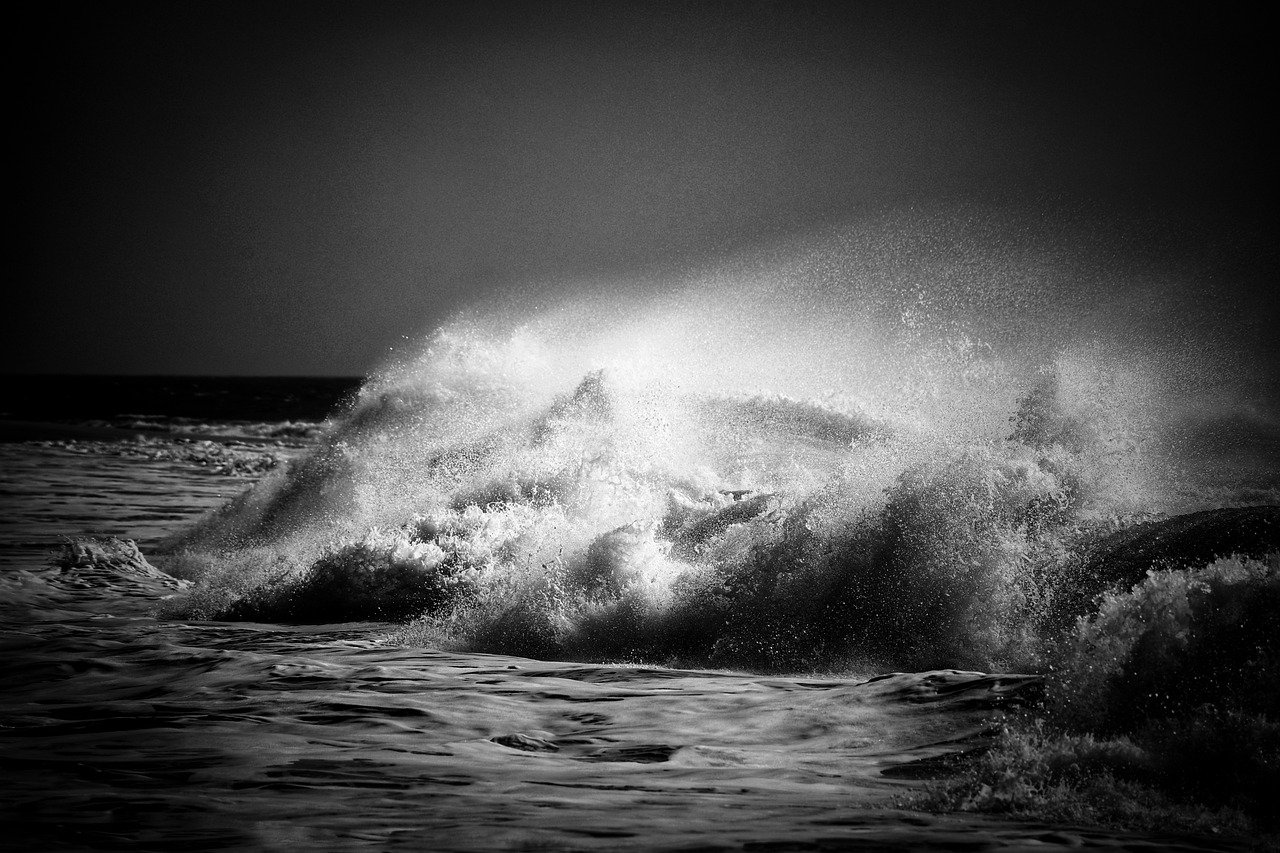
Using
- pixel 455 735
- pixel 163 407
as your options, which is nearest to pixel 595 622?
pixel 455 735

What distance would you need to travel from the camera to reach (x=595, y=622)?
23.2ft

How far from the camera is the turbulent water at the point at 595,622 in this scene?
13.3 feet

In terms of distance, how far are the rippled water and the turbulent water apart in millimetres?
24

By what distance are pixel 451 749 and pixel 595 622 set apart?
2309mm

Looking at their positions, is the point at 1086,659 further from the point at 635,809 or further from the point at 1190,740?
the point at 635,809

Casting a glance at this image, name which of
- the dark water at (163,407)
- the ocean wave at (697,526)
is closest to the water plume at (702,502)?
the ocean wave at (697,526)

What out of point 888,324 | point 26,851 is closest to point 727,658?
point 26,851

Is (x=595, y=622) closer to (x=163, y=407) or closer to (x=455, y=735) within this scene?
(x=455, y=735)

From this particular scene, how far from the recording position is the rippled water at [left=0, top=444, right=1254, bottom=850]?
3.69m

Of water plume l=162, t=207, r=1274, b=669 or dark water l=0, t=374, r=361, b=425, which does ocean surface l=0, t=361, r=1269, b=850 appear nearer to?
water plume l=162, t=207, r=1274, b=669

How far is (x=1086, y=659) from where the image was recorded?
4.55 m

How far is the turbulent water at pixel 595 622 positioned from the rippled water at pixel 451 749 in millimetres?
24

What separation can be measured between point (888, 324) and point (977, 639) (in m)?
13.7

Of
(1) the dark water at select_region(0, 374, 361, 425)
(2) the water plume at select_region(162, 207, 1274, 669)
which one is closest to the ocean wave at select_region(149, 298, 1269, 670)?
(2) the water plume at select_region(162, 207, 1274, 669)
